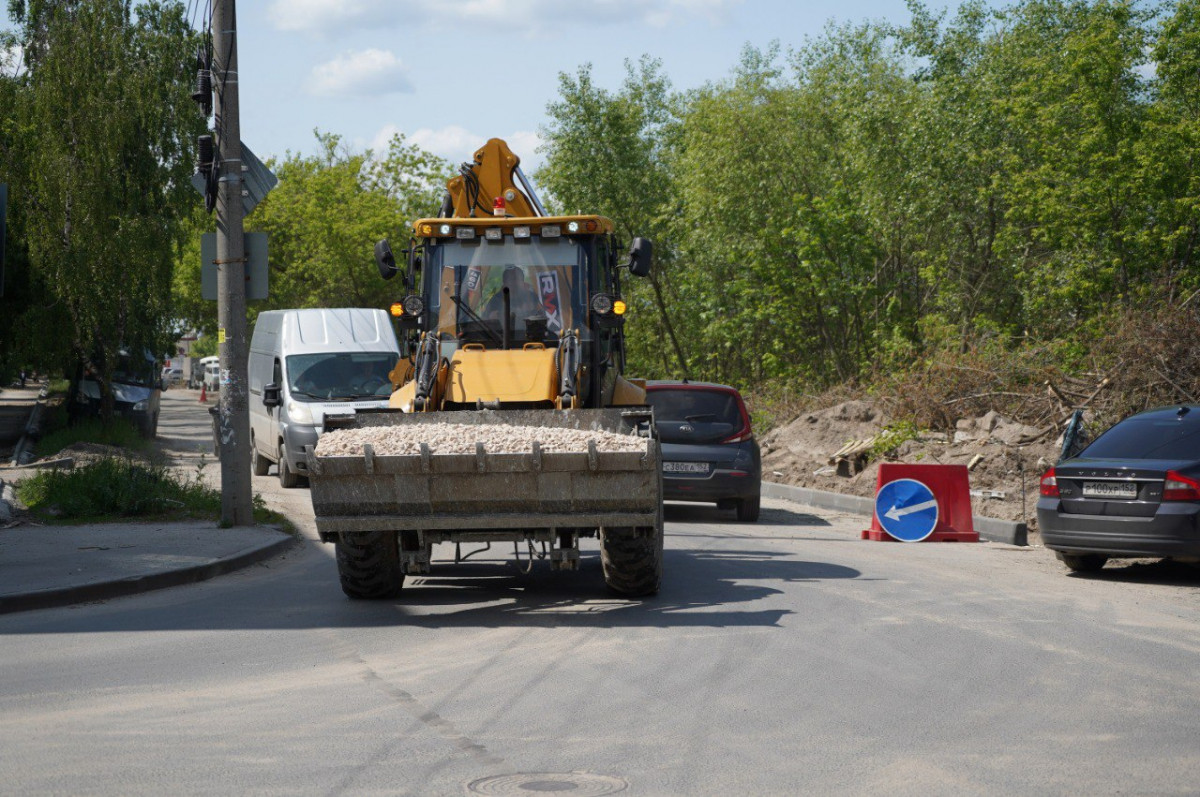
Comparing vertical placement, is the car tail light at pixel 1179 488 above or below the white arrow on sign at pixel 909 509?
above

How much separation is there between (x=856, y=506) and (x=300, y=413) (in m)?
8.57

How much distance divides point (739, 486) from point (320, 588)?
7.34 m

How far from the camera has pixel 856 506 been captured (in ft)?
63.9

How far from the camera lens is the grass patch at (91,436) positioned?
2652 cm

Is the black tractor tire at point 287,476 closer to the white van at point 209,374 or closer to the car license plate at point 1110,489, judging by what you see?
the car license plate at point 1110,489

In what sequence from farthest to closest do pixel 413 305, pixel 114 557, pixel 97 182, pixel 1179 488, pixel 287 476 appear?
Answer: 1. pixel 97 182
2. pixel 287 476
3. pixel 114 557
4. pixel 413 305
5. pixel 1179 488

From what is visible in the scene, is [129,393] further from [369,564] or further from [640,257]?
[369,564]

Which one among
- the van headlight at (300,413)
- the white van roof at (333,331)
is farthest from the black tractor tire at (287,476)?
the white van roof at (333,331)

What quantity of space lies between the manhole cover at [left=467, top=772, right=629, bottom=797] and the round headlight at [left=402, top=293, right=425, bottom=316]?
6923mm

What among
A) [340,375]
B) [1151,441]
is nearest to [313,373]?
[340,375]

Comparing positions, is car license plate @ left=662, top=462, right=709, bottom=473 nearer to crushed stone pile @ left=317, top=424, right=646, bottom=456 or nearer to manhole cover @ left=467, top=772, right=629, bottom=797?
crushed stone pile @ left=317, top=424, right=646, bottom=456

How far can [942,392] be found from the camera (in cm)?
2247

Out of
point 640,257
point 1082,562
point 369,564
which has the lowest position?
point 1082,562

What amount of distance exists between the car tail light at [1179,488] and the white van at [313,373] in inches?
495
